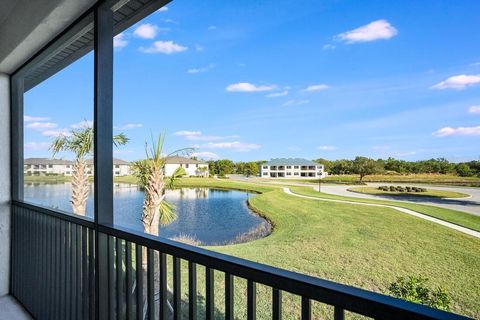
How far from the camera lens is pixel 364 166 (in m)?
1.71

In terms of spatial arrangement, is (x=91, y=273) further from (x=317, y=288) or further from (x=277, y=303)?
(x=317, y=288)

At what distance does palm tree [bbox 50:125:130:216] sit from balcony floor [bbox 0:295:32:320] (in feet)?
3.29

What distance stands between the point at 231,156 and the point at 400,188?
1354 mm

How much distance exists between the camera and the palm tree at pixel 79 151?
3.78 metres

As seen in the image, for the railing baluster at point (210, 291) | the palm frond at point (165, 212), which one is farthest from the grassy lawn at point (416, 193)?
the palm frond at point (165, 212)

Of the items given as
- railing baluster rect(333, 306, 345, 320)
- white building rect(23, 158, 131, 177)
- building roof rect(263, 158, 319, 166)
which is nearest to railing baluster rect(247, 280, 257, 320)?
railing baluster rect(333, 306, 345, 320)

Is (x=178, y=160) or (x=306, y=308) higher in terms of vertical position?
(x=178, y=160)

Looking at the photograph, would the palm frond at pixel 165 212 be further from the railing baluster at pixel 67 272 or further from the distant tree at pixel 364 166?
the distant tree at pixel 364 166

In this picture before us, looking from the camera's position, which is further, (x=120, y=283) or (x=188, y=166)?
(x=188, y=166)

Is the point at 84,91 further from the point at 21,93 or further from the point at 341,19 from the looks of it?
the point at 341,19

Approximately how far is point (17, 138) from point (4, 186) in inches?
20.6

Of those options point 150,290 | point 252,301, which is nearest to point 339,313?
point 252,301

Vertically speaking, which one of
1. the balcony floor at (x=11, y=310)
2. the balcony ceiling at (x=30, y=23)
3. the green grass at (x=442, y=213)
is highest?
the balcony ceiling at (x=30, y=23)

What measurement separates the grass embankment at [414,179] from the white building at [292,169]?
62 millimetres
